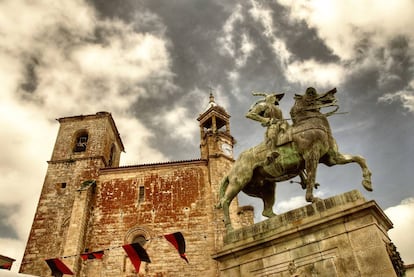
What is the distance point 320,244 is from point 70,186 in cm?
2042

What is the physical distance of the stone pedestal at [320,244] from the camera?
453 cm

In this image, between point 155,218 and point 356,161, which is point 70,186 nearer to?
point 155,218

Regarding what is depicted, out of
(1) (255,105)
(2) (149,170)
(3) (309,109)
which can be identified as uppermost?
(2) (149,170)

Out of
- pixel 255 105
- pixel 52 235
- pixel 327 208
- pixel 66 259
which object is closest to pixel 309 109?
pixel 255 105

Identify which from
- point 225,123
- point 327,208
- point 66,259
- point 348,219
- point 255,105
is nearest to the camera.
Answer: point 348,219

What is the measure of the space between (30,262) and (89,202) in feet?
15.5

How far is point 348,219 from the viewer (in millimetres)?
4852

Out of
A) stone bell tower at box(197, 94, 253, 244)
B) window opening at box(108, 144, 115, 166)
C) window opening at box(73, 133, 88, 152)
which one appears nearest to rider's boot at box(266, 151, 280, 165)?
stone bell tower at box(197, 94, 253, 244)

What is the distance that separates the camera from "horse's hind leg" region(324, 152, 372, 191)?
18.2 feet

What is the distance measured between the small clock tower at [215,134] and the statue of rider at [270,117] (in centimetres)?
1335

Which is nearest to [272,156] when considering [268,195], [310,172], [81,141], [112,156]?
[310,172]

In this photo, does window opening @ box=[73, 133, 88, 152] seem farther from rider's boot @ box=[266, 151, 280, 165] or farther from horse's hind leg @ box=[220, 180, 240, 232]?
rider's boot @ box=[266, 151, 280, 165]

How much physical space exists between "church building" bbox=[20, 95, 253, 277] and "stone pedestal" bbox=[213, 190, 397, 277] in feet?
39.6

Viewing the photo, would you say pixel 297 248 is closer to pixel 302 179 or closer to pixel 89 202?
pixel 302 179
